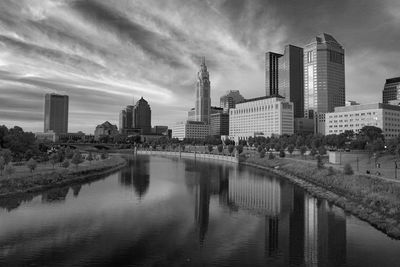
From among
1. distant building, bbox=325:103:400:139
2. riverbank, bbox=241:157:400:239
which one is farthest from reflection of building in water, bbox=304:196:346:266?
distant building, bbox=325:103:400:139

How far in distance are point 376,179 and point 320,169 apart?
2218cm

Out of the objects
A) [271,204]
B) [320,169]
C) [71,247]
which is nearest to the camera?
[71,247]

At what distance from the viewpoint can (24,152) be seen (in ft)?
320

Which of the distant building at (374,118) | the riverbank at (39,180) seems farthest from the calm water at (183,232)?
the distant building at (374,118)

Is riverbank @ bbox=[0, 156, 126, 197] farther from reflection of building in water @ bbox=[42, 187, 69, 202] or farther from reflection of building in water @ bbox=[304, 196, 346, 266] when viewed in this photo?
reflection of building in water @ bbox=[304, 196, 346, 266]

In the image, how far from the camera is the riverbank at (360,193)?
115ft

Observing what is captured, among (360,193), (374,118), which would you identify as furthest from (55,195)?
(374,118)

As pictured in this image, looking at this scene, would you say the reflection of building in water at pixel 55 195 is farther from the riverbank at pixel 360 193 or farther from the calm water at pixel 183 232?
the riverbank at pixel 360 193

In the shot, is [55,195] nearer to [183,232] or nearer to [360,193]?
[183,232]

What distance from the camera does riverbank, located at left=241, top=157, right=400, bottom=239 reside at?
1377 inches

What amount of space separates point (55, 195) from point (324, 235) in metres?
40.0

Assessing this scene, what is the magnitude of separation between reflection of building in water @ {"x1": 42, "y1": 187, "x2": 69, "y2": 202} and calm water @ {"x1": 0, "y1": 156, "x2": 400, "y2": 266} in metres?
0.15

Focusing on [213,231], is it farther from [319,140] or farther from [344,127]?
[344,127]

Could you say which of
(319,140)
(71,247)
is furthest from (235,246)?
(319,140)
